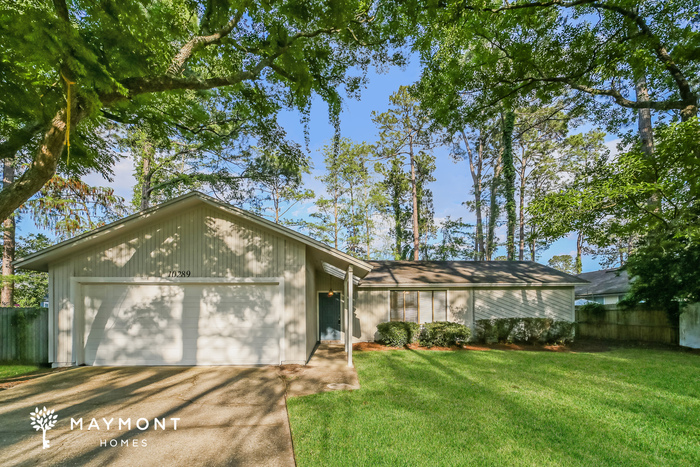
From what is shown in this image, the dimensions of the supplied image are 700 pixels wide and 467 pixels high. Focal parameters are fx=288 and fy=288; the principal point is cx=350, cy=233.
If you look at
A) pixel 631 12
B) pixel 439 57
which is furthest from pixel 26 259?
pixel 631 12

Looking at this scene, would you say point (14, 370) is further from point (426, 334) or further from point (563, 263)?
point (563, 263)

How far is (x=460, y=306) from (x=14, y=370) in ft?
44.1

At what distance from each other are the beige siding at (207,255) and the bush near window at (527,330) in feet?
24.6

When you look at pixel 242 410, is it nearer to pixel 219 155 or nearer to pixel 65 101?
pixel 65 101

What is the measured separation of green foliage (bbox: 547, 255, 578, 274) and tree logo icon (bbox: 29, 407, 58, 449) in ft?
122

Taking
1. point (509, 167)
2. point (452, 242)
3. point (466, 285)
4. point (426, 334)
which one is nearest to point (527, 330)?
point (466, 285)

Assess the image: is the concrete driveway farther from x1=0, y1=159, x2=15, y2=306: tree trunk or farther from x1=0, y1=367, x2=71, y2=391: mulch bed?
x1=0, y1=159, x2=15, y2=306: tree trunk

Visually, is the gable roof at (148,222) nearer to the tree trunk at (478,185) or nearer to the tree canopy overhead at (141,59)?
the tree canopy overhead at (141,59)

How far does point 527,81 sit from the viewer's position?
352 inches

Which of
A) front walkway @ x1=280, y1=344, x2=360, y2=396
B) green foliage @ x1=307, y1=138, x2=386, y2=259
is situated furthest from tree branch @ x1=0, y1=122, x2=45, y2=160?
green foliage @ x1=307, y1=138, x2=386, y2=259

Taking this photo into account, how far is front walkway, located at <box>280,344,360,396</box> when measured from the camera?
561 cm

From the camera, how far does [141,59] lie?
15.4ft

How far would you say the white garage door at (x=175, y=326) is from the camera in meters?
7.34

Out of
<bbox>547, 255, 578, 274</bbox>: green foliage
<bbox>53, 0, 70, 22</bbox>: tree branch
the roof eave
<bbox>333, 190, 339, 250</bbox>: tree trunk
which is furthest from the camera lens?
<bbox>547, 255, 578, 274</bbox>: green foliage
